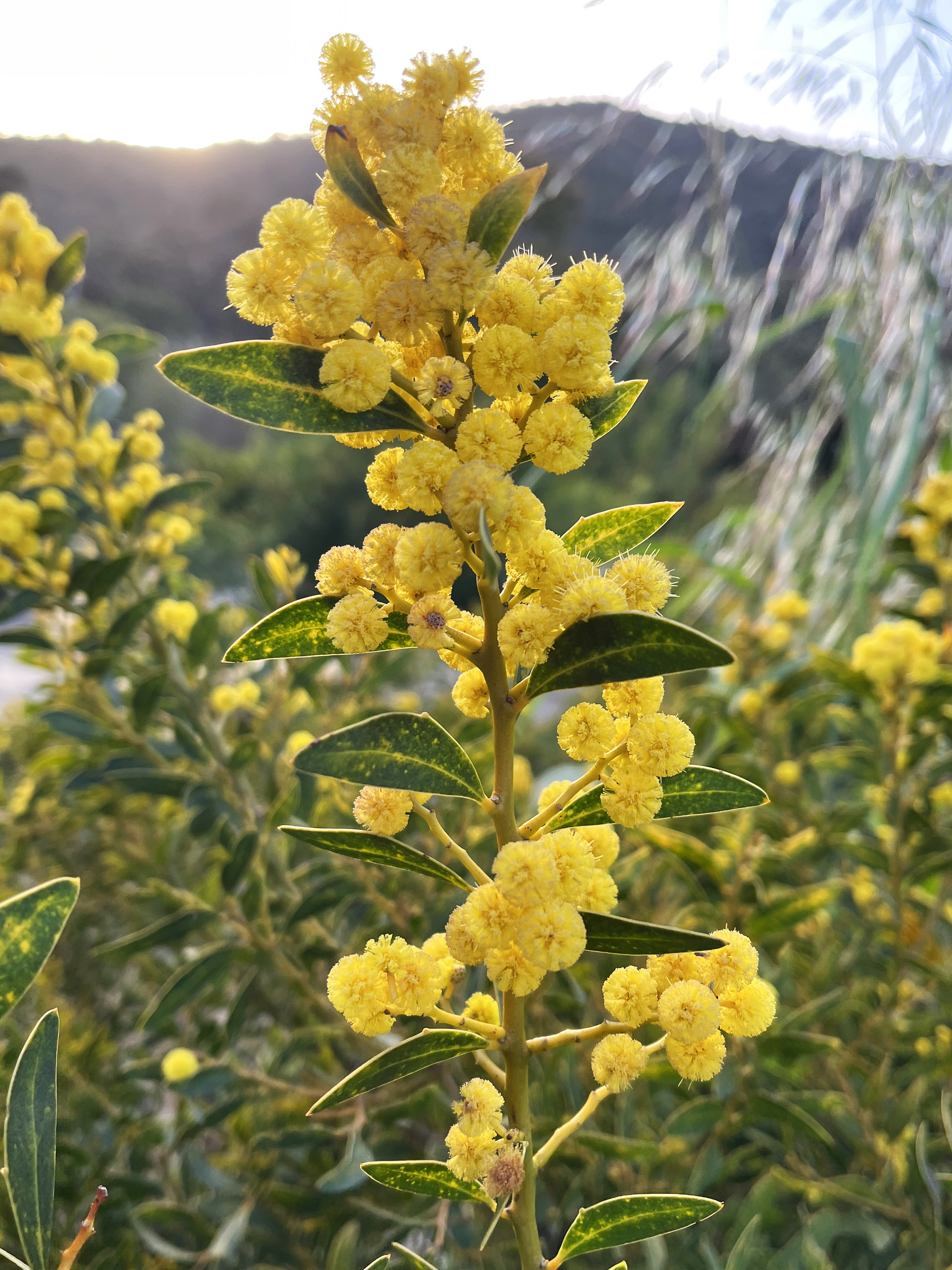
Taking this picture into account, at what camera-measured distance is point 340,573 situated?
1.28 ft

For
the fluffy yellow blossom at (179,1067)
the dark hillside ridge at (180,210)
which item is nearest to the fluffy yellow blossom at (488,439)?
the fluffy yellow blossom at (179,1067)

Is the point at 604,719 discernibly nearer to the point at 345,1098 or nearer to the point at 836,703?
the point at 345,1098

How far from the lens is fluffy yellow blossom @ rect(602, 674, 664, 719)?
39 centimetres

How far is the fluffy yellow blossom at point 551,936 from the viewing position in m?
0.33

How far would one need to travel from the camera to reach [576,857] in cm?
35

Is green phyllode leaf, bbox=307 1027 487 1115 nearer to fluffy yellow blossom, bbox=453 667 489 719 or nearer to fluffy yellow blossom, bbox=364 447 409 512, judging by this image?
fluffy yellow blossom, bbox=453 667 489 719

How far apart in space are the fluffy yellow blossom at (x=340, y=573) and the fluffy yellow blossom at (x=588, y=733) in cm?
13

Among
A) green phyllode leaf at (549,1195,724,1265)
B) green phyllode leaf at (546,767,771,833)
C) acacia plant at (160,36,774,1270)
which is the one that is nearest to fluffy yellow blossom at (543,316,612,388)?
acacia plant at (160,36,774,1270)

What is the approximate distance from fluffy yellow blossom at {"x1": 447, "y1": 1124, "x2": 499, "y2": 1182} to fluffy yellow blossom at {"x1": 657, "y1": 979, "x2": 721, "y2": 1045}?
4.2 inches

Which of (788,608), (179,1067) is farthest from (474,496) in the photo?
(788,608)

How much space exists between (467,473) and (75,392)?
1102 mm

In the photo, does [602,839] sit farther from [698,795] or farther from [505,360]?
[505,360]

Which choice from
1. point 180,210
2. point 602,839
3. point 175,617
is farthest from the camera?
point 180,210

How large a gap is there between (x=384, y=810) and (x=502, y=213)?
32 centimetres
